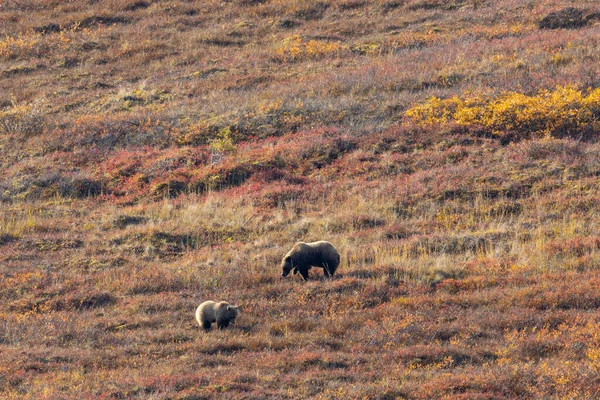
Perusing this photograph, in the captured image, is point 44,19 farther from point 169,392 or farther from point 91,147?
point 169,392

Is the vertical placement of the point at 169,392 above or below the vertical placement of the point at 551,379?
above

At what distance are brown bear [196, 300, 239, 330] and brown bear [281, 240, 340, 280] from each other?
221cm

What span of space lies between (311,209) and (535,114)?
8451mm

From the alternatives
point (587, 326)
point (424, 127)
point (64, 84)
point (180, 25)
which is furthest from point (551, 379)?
point (180, 25)

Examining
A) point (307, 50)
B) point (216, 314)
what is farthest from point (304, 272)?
point (307, 50)

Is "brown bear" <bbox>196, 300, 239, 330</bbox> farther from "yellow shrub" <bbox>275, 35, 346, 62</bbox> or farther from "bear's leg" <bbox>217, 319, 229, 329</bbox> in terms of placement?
"yellow shrub" <bbox>275, 35, 346, 62</bbox>

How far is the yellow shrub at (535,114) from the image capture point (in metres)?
23.3

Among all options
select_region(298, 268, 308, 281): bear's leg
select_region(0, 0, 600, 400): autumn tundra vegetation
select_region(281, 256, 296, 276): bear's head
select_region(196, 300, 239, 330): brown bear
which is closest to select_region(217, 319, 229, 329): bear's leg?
select_region(196, 300, 239, 330): brown bear

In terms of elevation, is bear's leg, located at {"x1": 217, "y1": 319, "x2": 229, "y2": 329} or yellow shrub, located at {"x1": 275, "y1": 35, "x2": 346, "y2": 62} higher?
yellow shrub, located at {"x1": 275, "y1": 35, "x2": 346, "y2": 62}

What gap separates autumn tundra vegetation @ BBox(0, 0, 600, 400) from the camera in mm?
11242

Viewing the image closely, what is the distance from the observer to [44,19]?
44125 mm

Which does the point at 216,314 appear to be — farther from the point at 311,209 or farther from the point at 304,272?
the point at 311,209

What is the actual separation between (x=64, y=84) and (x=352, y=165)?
17.9 metres

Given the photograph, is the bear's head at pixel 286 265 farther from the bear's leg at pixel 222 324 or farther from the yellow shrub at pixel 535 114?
the yellow shrub at pixel 535 114
